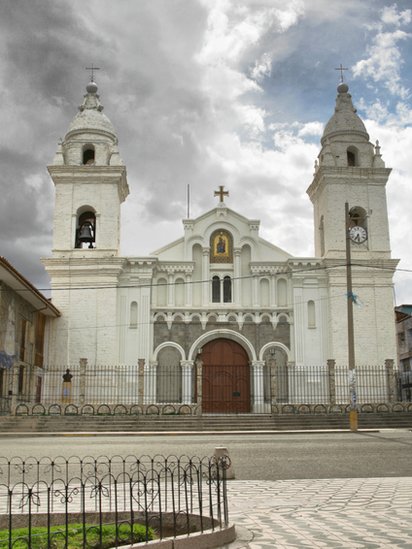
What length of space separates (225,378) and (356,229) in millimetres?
9637

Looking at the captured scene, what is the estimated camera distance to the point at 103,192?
Answer: 32.8 m

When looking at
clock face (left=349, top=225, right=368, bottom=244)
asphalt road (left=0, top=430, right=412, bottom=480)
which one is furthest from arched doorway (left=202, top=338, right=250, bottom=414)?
asphalt road (left=0, top=430, right=412, bottom=480)

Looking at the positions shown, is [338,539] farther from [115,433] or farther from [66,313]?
[66,313]

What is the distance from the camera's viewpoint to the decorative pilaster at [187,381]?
30.6m

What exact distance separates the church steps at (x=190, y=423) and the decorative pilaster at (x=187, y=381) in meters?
6.11

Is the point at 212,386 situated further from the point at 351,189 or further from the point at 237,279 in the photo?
the point at 351,189

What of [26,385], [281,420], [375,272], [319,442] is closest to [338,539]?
[319,442]

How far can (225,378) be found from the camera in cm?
3142

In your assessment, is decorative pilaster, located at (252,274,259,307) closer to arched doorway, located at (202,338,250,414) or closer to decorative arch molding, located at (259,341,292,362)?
decorative arch molding, located at (259,341,292,362)

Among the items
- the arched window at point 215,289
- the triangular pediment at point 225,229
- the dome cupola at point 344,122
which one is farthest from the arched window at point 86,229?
the dome cupola at point 344,122

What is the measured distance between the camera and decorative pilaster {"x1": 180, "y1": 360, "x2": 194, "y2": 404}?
100 feet

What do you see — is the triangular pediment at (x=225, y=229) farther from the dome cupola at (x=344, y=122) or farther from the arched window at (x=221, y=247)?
the dome cupola at (x=344, y=122)

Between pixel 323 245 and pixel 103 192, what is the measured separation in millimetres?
10997

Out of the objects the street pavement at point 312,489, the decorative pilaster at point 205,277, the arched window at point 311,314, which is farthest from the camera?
the decorative pilaster at point 205,277
